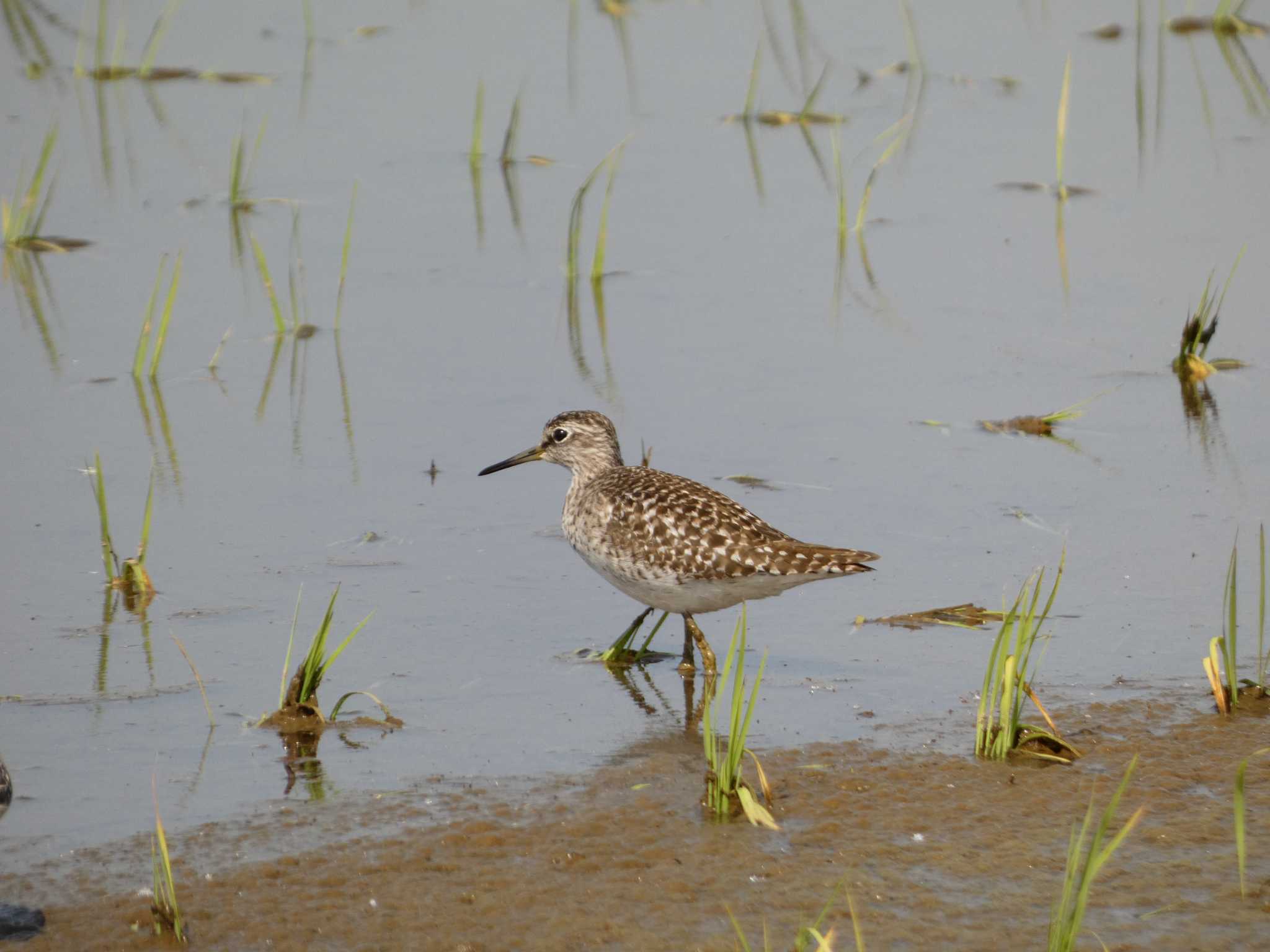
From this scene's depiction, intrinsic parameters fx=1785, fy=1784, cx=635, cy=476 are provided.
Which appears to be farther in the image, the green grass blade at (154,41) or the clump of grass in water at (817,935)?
the green grass blade at (154,41)

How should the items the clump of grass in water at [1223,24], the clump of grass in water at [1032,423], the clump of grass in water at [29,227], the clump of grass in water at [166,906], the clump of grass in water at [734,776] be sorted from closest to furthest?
the clump of grass in water at [166,906] → the clump of grass in water at [734,776] → the clump of grass in water at [1032,423] → the clump of grass in water at [29,227] → the clump of grass in water at [1223,24]

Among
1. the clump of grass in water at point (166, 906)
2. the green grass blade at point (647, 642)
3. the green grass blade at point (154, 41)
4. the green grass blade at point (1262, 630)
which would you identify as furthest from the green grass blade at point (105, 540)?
the green grass blade at point (154, 41)

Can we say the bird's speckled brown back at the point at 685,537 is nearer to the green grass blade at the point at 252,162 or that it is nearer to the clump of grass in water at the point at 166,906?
the clump of grass in water at the point at 166,906

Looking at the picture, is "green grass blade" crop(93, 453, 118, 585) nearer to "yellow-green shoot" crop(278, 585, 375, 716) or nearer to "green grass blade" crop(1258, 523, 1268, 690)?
"yellow-green shoot" crop(278, 585, 375, 716)

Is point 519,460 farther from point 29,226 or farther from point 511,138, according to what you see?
point 511,138

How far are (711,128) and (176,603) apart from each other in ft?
29.1

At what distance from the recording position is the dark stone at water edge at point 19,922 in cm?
527

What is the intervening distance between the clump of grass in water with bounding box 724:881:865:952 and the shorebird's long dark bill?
3941 millimetres

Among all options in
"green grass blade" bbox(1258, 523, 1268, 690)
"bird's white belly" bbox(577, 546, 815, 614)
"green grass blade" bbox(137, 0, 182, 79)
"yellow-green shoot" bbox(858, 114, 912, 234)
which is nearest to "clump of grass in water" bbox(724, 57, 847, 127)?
"yellow-green shoot" bbox(858, 114, 912, 234)

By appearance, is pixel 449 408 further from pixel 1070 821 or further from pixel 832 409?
pixel 1070 821

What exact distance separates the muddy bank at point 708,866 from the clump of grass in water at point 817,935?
55 mm

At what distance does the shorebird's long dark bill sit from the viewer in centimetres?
911

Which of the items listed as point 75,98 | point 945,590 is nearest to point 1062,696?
point 945,590

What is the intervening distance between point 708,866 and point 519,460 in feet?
12.4
